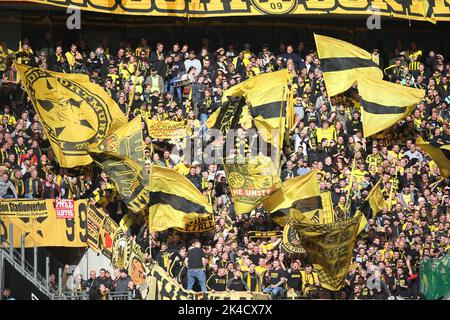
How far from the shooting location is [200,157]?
2947cm

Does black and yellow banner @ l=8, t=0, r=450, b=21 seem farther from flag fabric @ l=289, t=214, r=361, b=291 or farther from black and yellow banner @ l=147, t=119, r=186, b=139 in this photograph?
flag fabric @ l=289, t=214, r=361, b=291

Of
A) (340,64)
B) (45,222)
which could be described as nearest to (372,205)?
(340,64)

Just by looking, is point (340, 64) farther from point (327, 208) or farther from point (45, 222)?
point (45, 222)

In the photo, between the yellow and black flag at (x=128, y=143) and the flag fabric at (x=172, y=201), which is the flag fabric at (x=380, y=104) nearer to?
the flag fabric at (x=172, y=201)

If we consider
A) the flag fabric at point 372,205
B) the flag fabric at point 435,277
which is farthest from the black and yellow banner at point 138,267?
the flag fabric at point 435,277

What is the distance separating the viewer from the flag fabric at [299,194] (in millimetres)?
28000

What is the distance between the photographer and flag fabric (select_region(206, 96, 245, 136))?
1155 inches

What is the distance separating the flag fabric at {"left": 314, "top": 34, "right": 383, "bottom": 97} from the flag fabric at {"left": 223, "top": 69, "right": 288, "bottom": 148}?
1.93 metres

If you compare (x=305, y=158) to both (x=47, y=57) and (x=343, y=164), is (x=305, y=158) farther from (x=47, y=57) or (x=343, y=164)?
(x=47, y=57)

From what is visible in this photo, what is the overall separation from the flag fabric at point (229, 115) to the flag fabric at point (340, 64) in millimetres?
2486

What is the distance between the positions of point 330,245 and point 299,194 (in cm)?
175

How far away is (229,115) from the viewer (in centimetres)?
2934

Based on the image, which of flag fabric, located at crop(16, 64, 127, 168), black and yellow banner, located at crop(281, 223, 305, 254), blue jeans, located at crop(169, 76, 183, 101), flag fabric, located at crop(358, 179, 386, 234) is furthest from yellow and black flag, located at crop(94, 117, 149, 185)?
flag fabric, located at crop(358, 179, 386, 234)
